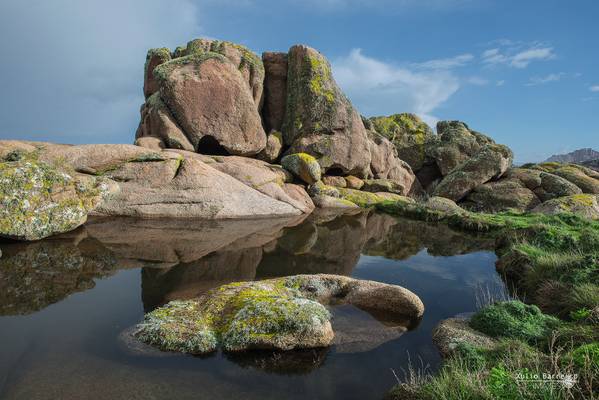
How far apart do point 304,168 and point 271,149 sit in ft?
23.5

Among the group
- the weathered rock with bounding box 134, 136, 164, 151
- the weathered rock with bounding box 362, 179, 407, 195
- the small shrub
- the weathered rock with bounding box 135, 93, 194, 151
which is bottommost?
the small shrub

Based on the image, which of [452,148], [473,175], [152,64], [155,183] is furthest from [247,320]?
[452,148]

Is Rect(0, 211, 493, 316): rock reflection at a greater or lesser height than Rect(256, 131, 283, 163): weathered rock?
lesser

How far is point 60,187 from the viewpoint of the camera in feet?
57.3

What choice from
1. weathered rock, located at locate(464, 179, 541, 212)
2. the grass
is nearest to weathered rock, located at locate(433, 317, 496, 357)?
the grass

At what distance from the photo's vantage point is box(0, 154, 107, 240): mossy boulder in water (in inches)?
595

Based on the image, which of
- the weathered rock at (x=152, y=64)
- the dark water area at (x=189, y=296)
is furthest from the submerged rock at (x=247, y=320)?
the weathered rock at (x=152, y=64)

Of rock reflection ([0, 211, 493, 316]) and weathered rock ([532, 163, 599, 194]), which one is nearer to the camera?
rock reflection ([0, 211, 493, 316])

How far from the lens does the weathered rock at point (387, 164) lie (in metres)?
48.8

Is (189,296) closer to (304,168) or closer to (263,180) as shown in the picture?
(263,180)

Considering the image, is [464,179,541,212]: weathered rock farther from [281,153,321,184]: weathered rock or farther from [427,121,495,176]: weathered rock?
[281,153,321,184]: weathered rock

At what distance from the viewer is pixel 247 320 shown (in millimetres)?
8492

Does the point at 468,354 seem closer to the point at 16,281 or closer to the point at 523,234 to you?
the point at 16,281

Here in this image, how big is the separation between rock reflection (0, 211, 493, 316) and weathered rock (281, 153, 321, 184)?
1041 cm
